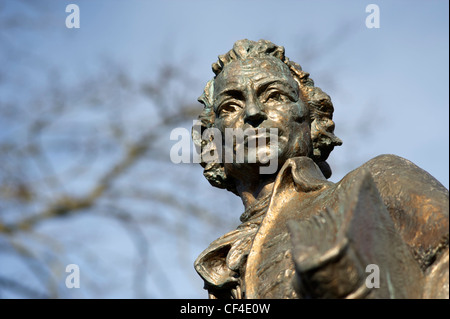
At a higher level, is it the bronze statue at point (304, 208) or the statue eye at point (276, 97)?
the statue eye at point (276, 97)

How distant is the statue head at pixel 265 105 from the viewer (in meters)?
5.32

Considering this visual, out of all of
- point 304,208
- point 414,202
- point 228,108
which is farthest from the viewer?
point 228,108

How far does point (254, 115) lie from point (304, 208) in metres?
0.60

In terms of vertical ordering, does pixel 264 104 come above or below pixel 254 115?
above

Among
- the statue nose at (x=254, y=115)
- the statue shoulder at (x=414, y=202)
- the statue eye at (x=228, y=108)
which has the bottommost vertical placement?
the statue shoulder at (x=414, y=202)

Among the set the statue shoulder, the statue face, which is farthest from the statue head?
the statue shoulder

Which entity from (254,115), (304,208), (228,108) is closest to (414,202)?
(304,208)

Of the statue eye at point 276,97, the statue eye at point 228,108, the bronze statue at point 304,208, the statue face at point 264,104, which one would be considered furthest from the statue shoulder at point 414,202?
the statue eye at point 228,108

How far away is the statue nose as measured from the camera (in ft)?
17.2

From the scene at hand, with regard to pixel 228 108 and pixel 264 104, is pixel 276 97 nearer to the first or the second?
pixel 264 104

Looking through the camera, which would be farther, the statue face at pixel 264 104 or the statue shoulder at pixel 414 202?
the statue face at pixel 264 104

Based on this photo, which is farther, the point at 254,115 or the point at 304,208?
the point at 254,115

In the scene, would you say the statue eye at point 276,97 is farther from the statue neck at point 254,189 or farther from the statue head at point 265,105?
the statue neck at point 254,189

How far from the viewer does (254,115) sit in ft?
17.2
